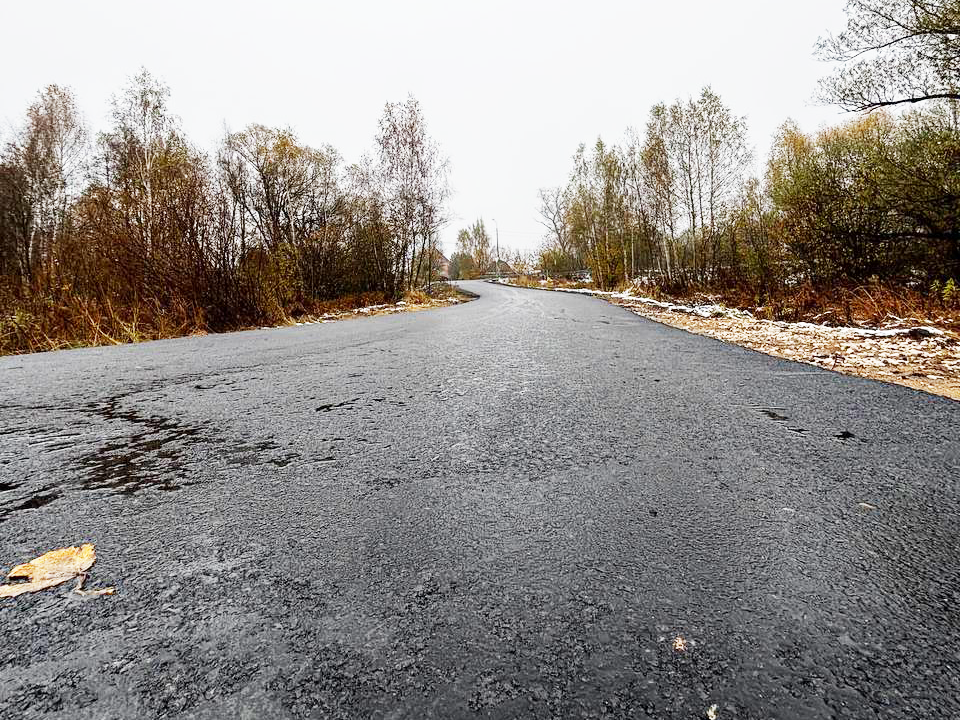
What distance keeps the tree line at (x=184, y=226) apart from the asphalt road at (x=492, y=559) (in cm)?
738

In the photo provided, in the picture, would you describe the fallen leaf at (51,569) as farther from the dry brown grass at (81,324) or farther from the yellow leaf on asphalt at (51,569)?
the dry brown grass at (81,324)

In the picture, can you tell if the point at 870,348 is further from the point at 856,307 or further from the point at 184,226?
the point at 184,226

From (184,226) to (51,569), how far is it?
10.6 metres

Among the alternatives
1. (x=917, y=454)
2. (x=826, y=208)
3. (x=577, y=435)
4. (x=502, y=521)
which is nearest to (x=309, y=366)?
(x=577, y=435)

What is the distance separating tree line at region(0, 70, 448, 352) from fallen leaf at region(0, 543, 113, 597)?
8193 millimetres

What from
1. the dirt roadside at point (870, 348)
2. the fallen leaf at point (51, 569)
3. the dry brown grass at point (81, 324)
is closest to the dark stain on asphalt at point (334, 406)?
the fallen leaf at point (51, 569)

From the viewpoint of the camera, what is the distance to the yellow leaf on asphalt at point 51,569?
1268mm

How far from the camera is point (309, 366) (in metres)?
4.79

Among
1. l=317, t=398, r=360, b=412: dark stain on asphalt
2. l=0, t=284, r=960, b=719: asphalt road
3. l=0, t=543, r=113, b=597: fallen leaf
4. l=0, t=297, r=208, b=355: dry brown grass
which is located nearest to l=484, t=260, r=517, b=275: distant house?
l=0, t=297, r=208, b=355: dry brown grass

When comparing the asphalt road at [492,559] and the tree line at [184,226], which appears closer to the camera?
the asphalt road at [492,559]

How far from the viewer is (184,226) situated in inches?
400

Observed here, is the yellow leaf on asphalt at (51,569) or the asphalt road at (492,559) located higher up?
the yellow leaf on asphalt at (51,569)

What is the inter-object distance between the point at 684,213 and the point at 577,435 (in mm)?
23046

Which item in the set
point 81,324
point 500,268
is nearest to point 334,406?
point 81,324
